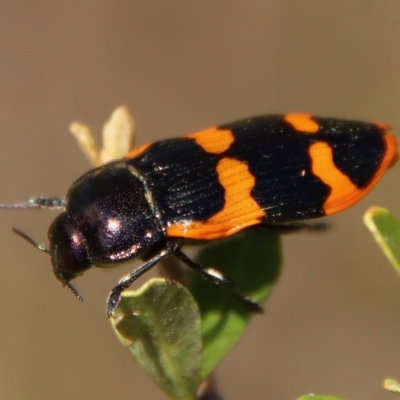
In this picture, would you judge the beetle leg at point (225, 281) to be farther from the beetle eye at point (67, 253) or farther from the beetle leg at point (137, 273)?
the beetle eye at point (67, 253)

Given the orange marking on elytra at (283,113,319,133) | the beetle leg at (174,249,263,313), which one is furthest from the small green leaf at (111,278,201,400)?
the orange marking on elytra at (283,113,319,133)

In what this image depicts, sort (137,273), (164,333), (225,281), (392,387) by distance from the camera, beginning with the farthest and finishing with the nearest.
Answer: (137,273), (225,281), (164,333), (392,387)

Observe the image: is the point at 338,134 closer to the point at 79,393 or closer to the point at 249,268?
the point at 249,268

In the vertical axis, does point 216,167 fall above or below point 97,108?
above

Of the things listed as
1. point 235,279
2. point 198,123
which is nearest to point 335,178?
point 235,279

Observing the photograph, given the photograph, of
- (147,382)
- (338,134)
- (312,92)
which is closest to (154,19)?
(312,92)

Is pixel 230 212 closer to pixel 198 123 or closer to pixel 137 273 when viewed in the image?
pixel 137 273

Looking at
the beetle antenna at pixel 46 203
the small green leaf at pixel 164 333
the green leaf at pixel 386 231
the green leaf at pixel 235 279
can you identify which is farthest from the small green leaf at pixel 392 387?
the beetle antenna at pixel 46 203
